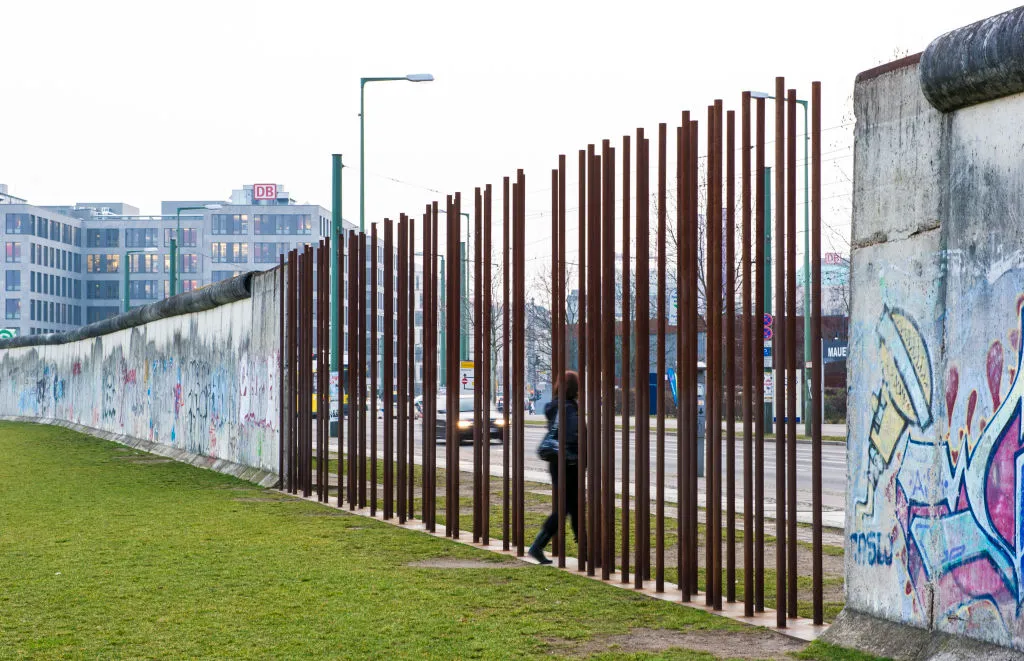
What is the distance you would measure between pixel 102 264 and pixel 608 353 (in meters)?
149

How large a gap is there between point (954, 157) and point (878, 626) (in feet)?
8.05

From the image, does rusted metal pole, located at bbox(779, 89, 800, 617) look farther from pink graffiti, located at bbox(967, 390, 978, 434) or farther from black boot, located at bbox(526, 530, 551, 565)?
black boot, located at bbox(526, 530, 551, 565)

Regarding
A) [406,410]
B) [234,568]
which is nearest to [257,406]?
→ [406,410]

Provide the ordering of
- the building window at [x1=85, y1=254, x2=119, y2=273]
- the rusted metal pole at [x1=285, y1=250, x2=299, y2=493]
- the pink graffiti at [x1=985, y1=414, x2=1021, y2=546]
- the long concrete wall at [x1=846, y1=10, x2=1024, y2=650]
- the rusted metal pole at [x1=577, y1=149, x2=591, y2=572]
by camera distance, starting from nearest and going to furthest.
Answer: the pink graffiti at [x1=985, y1=414, x2=1021, y2=546] → the long concrete wall at [x1=846, y1=10, x2=1024, y2=650] → the rusted metal pole at [x1=577, y1=149, x2=591, y2=572] → the rusted metal pole at [x1=285, y1=250, x2=299, y2=493] → the building window at [x1=85, y1=254, x2=119, y2=273]

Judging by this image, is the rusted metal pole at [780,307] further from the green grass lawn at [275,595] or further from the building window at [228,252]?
the building window at [228,252]

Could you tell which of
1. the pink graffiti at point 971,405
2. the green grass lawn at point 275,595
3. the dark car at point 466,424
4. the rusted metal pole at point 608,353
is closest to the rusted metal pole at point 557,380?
the green grass lawn at point 275,595

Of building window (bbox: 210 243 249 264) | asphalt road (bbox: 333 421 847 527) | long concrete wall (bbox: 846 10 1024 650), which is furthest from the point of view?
building window (bbox: 210 243 249 264)

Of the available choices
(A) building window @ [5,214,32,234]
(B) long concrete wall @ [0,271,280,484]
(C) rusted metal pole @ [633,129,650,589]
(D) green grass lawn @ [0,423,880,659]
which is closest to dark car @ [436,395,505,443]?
(B) long concrete wall @ [0,271,280,484]

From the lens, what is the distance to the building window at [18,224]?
136 m

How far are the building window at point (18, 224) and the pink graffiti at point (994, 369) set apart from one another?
138m

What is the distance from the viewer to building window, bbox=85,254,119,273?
152125mm

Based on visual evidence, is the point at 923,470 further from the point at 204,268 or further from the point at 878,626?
the point at 204,268

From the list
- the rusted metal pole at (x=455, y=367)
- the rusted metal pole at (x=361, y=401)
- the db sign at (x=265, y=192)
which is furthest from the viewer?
the db sign at (x=265, y=192)

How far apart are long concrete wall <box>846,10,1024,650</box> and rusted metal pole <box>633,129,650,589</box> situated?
216cm
